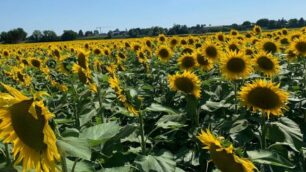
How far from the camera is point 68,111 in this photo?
5.34 metres

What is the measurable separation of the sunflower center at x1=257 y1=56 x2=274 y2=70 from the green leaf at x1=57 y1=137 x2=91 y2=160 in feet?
12.9

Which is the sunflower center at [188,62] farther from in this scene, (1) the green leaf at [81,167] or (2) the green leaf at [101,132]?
(1) the green leaf at [81,167]

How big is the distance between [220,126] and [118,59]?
22.4 ft

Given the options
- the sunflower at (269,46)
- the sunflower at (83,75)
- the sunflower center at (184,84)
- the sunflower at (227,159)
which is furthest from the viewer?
the sunflower at (269,46)

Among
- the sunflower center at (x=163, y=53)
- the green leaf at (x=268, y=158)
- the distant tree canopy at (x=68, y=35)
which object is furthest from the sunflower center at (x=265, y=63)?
the distant tree canopy at (x=68, y=35)

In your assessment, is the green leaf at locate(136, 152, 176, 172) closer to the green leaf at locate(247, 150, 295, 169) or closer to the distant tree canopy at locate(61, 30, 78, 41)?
the green leaf at locate(247, 150, 295, 169)

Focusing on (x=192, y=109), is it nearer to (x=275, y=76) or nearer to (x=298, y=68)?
(x=275, y=76)

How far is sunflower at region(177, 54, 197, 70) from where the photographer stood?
6199mm

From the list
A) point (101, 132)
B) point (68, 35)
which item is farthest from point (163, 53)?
point (68, 35)

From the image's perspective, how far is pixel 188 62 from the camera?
20.4ft

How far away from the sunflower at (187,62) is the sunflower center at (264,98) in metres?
2.70

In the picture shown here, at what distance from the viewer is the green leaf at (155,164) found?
2490 mm

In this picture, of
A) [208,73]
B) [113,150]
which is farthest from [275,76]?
[113,150]

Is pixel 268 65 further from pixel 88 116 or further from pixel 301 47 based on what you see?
pixel 88 116
